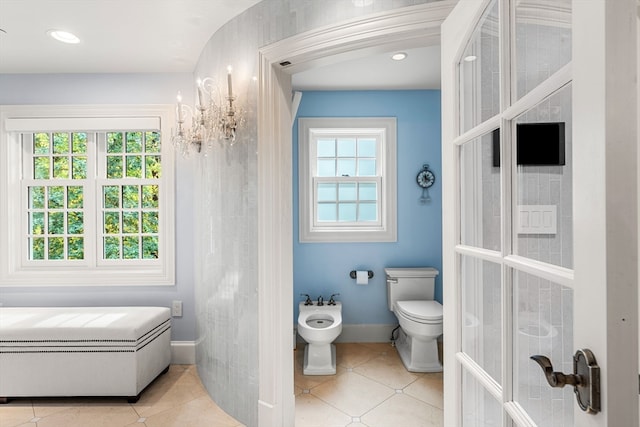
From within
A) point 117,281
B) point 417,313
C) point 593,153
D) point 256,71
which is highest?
point 256,71

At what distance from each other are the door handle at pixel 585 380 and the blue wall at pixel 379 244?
8.42ft

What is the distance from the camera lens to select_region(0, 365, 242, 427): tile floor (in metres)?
1.91

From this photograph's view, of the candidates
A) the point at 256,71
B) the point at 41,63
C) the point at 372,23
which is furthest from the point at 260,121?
the point at 41,63

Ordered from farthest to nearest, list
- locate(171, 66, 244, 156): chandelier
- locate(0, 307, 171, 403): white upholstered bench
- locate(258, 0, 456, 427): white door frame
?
locate(0, 307, 171, 403): white upholstered bench
locate(171, 66, 244, 156): chandelier
locate(258, 0, 456, 427): white door frame

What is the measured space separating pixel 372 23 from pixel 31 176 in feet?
10.0

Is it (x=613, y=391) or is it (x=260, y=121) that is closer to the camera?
(x=613, y=391)

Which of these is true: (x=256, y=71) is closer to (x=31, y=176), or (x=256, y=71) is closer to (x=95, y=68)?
(x=95, y=68)

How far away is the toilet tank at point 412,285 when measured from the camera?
2963mm

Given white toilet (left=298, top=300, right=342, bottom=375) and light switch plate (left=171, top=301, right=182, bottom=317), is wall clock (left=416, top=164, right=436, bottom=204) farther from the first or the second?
light switch plate (left=171, top=301, right=182, bottom=317)

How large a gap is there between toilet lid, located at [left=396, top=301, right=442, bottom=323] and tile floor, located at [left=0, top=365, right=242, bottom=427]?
1415 millimetres

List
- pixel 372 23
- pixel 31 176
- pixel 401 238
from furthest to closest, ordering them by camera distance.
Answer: pixel 401 238 → pixel 31 176 → pixel 372 23

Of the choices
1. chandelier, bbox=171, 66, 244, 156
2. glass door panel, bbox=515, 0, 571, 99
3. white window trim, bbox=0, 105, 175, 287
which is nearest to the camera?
glass door panel, bbox=515, 0, 571, 99

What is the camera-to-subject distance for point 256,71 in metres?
1.77

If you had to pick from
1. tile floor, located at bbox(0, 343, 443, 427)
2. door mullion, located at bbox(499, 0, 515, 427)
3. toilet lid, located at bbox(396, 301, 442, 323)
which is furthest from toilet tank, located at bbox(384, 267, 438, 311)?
door mullion, located at bbox(499, 0, 515, 427)
